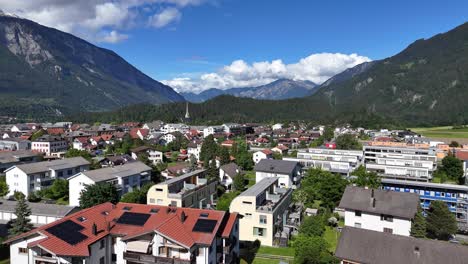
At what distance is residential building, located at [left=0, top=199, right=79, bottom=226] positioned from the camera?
29812mm

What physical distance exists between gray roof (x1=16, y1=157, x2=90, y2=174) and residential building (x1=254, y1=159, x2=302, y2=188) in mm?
25673

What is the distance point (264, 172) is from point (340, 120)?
11429 cm

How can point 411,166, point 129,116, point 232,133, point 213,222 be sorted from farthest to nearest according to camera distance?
point 129,116
point 232,133
point 411,166
point 213,222

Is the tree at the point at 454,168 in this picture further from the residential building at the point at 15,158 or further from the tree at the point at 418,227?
the residential building at the point at 15,158

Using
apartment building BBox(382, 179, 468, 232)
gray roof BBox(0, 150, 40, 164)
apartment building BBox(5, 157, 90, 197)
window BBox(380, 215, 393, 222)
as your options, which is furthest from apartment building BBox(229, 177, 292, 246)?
gray roof BBox(0, 150, 40, 164)

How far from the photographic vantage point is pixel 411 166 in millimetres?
56750

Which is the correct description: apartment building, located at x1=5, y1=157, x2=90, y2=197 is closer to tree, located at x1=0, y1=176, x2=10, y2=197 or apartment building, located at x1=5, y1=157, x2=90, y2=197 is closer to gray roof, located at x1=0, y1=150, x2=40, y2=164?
tree, located at x1=0, y1=176, x2=10, y2=197

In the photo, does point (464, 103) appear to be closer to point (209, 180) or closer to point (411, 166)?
point (411, 166)

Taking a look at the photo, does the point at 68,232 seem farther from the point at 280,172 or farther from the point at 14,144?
the point at 14,144

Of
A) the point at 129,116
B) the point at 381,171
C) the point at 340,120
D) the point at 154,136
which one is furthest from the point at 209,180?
the point at 129,116

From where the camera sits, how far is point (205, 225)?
65.8 ft

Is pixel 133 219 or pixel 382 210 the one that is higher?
pixel 133 219

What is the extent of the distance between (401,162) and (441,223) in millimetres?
35494

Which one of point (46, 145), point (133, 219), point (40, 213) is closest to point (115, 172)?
point (40, 213)
